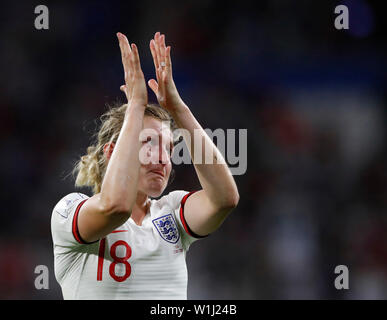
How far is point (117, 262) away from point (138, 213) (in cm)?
27

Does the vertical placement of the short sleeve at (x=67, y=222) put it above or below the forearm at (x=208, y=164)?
below

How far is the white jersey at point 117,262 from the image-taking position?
1781 mm

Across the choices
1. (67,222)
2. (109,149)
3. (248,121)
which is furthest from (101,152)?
(248,121)

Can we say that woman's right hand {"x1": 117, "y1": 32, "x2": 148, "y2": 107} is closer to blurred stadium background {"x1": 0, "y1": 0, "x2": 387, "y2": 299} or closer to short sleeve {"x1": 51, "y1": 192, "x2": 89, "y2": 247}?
short sleeve {"x1": 51, "y1": 192, "x2": 89, "y2": 247}

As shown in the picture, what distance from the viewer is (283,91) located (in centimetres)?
638

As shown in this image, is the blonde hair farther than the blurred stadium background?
No

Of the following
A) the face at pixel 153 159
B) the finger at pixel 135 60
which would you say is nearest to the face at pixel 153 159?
the face at pixel 153 159

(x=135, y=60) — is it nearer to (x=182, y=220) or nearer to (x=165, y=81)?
(x=165, y=81)

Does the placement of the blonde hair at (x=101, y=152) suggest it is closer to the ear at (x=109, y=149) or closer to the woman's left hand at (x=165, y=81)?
the ear at (x=109, y=149)

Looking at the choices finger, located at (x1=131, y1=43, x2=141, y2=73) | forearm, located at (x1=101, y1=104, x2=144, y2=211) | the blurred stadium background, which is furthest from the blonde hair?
the blurred stadium background

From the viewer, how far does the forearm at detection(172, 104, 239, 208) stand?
1.86 meters

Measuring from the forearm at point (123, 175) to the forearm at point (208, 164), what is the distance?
0.81 ft

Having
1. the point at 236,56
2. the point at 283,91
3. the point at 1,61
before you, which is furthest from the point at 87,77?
the point at 283,91
